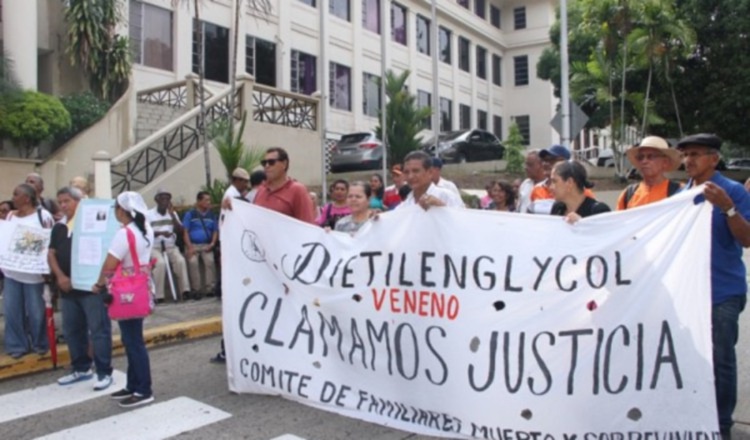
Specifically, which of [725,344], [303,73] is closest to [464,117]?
[303,73]

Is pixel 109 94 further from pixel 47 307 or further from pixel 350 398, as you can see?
pixel 350 398

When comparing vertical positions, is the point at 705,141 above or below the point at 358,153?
below

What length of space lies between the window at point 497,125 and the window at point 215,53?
2128 cm

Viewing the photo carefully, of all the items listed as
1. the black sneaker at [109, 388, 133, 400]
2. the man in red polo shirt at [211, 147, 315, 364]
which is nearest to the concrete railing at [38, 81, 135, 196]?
the man in red polo shirt at [211, 147, 315, 364]

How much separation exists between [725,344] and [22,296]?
5947mm

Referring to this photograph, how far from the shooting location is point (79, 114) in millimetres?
15180

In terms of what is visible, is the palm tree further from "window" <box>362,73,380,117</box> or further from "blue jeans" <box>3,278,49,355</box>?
"blue jeans" <box>3,278,49,355</box>

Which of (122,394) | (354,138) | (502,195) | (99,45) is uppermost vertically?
(99,45)

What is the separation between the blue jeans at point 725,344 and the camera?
3.83 metres

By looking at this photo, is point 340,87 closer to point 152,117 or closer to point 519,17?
point 152,117

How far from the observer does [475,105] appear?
38.1m

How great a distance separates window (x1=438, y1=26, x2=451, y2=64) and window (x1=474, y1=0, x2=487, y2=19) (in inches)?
143

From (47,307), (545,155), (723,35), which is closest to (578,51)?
(723,35)

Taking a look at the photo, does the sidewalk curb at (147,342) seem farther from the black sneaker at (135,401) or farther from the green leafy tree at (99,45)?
the green leafy tree at (99,45)
